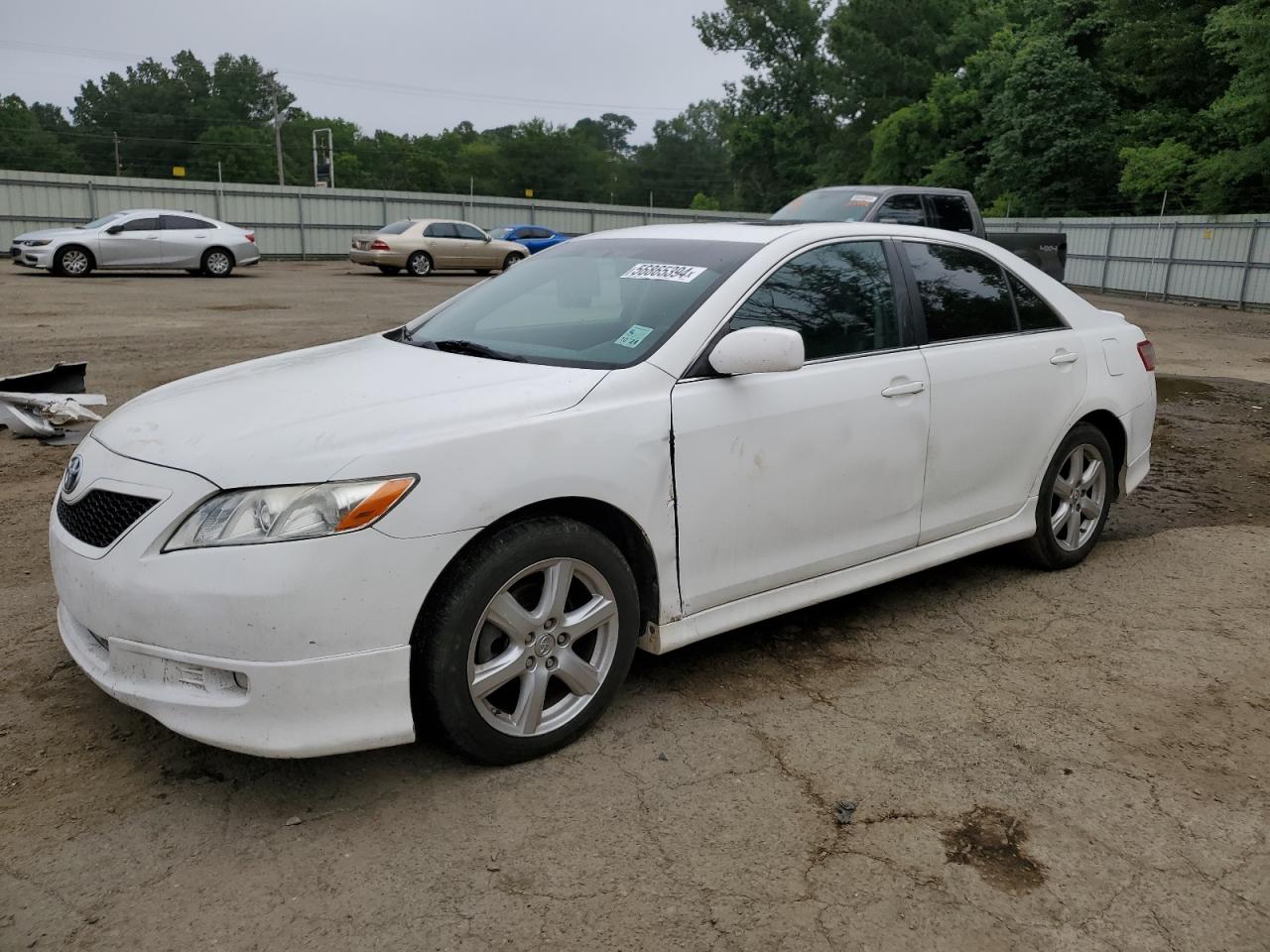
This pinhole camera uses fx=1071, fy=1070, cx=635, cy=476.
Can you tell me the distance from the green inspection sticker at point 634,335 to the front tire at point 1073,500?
221 cm

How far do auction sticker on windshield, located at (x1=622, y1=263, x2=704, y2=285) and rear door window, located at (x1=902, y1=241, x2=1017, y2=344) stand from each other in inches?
41.0

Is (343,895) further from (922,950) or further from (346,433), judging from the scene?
(922,950)

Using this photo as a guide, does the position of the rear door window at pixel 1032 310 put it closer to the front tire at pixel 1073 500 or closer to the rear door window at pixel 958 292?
the rear door window at pixel 958 292

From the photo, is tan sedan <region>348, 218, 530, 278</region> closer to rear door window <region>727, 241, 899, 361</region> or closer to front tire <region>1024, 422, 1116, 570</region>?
front tire <region>1024, 422, 1116, 570</region>

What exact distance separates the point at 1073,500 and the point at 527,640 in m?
3.04

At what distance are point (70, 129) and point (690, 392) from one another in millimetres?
97288

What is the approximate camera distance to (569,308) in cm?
402

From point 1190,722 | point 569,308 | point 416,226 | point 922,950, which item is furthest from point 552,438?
point 416,226

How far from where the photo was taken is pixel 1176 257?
25734 mm

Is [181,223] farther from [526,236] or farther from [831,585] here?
[831,585]

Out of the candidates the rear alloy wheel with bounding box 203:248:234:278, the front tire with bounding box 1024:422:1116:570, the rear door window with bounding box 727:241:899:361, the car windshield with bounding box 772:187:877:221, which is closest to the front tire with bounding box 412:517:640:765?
the rear door window with bounding box 727:241:899:361

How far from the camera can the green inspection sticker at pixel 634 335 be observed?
11.7ft

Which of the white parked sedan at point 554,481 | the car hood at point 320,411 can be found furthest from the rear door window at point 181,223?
the car hood at point 320,411

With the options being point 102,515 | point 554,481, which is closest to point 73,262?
point 102,515
